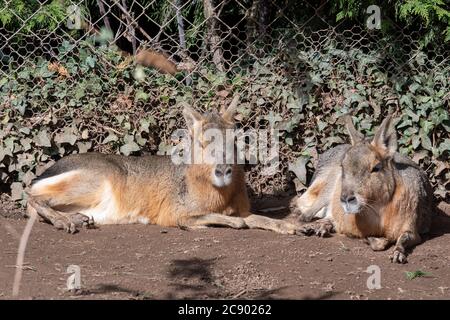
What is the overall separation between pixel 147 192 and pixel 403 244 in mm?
2437

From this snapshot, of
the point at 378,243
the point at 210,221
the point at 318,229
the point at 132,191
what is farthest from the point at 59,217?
the point at 378,243

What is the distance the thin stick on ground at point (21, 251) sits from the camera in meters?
5.47

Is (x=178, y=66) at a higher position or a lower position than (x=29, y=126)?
higher

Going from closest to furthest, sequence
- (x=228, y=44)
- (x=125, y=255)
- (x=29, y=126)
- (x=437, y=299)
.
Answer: (x=437, y=299)
(x=125, y=255)
(x=29, y=126)
(x=228, y=44)

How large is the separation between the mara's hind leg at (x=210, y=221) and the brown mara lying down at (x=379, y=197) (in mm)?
600

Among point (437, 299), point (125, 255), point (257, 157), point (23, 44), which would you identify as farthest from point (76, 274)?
point (23, 44)

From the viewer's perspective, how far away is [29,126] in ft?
27.0

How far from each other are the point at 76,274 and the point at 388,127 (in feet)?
9.27

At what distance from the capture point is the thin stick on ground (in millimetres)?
5473

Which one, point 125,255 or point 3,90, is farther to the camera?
point 3,90

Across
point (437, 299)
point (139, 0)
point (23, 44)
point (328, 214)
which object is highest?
point (139, 0)

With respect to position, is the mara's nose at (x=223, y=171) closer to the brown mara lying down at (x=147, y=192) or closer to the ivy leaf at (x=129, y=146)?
the brown mara lying down at (x=147, y=192)

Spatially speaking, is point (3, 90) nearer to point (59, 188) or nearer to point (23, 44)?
point (23, 44)

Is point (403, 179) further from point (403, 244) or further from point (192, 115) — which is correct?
point (192, 115)
